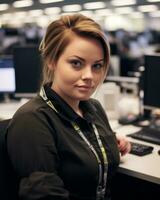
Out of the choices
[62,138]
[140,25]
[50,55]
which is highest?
[50,55]

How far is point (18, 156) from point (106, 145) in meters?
0.37

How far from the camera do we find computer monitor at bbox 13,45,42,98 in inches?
104

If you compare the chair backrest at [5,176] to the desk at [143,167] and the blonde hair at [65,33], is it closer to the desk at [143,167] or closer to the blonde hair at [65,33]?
the blonde hair at [65,33]

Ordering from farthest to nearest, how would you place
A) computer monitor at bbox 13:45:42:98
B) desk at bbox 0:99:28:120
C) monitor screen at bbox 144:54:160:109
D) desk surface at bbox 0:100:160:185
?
computer monitor at bbox 13:45:42:98 < desk at bbox 0:99:28:120 < monitor screen at bbox 144:54:160:109 < desk surface at bbox 0:100:160:185

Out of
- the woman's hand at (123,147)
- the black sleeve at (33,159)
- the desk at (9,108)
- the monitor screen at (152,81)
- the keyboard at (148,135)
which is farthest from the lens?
the desk at (9,108)

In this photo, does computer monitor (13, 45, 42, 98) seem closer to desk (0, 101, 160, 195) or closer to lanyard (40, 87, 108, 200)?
desk (0, 101, 160, 195)

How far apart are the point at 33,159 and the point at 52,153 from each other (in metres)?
0.07

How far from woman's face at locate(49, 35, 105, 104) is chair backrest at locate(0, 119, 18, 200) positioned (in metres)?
0.24

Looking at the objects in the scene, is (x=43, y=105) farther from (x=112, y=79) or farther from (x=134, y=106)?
(x=112, y=79)

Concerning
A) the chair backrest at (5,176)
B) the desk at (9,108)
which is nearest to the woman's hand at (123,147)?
the chair backrest at (5,176)

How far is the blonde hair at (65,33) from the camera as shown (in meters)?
1.23

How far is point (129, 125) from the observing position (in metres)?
2.20

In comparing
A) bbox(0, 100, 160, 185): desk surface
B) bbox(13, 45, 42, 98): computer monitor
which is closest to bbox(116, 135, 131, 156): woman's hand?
bbox(0, 100, 160, 185): desk surface

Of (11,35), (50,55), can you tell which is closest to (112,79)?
(50,55)
